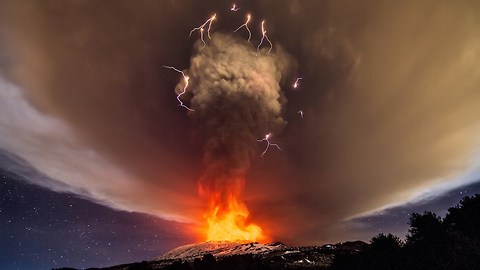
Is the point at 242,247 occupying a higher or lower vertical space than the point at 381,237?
higher

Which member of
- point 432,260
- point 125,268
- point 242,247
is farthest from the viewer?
point 242,247

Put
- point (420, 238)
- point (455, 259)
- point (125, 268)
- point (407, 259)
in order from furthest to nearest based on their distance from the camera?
point (125, 268) < point (420, 238) < point (407, 259) < point (455, 259)

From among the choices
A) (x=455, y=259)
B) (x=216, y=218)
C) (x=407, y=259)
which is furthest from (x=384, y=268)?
(x=216, y=218)

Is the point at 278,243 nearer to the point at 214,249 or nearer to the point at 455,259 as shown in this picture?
the point at 214,249

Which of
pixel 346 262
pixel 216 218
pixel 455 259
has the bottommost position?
pixel 455 259

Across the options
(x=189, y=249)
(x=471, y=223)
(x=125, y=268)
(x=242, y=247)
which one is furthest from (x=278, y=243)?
(x=471, y=223)

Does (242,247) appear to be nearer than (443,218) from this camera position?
No

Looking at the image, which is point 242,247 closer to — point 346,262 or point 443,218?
point 346,262

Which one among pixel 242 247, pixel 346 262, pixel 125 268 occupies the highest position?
pixel 242 247

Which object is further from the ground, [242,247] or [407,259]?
[242,247]
